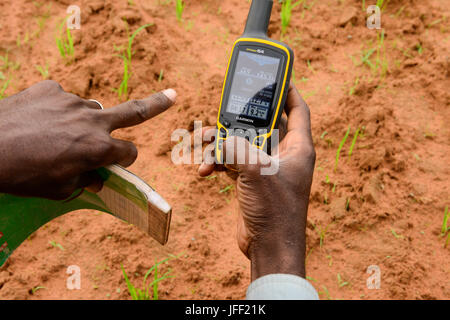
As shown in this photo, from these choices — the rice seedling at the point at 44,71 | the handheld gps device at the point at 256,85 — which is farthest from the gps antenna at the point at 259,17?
the rice seedling at the point at 44,71

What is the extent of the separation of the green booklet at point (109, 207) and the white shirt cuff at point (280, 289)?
0.36 metres

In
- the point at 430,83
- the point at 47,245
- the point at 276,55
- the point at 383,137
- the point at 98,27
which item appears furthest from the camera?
the point at 98,27

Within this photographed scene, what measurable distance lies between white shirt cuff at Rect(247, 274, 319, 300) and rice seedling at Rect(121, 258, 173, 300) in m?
0.57

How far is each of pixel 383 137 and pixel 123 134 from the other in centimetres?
139

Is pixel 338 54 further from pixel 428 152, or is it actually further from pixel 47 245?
pixel 47 245

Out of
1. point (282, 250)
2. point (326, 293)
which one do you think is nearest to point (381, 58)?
point (326, 293)

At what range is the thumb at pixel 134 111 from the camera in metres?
1.54

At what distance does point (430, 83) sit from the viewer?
8.23 feet

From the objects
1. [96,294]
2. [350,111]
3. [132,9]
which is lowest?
[96,294]

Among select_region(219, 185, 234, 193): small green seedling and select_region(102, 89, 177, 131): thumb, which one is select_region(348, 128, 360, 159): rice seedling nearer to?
select_region(219, 185, 234, 193): small green seedling

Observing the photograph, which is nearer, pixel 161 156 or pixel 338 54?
pixel 161 156

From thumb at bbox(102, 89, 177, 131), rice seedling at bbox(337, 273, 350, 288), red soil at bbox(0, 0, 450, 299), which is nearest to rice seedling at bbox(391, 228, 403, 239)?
red soil at bbox(0, 0, 450, 299)

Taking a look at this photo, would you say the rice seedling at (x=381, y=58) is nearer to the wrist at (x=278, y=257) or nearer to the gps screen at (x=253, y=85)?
the gps screen at (x=253, y=85)

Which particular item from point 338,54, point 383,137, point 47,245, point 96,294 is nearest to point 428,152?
point 383,137
